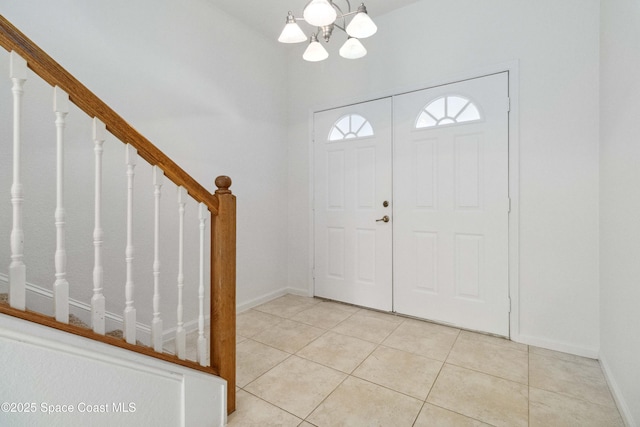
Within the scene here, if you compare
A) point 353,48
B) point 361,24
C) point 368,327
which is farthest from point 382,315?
point 361,24

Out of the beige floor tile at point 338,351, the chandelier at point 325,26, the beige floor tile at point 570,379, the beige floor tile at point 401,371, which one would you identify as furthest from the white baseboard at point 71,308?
the beige floor tile at point 570,379

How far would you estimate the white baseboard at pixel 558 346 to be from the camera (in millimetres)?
2086

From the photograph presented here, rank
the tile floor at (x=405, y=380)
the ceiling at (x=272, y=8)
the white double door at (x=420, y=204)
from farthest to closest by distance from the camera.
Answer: the ceiling at (x=272, y=8) < the white double door at (x=420, y=204) < the tile floor at (x=405, y=380)

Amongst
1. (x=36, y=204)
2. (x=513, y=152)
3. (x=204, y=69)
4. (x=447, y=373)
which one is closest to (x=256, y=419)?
(x=447, y=373)

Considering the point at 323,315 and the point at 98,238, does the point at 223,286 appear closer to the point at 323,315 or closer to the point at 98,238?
the point at 98,238

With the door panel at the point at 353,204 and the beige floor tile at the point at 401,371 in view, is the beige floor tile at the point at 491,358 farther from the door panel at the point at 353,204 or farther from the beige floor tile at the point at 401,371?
the door panel at the point at 353,204

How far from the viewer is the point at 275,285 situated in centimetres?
345

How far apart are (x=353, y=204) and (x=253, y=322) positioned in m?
1.54

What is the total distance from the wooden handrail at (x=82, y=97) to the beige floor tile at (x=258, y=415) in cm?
114

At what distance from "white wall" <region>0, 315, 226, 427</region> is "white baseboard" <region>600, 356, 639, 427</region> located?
6.76ft

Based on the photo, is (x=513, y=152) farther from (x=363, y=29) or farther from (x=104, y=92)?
(x=104, y=92)

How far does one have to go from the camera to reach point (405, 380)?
1.84 metres

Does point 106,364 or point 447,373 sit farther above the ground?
point 106,364

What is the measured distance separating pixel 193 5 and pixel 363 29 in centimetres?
178
